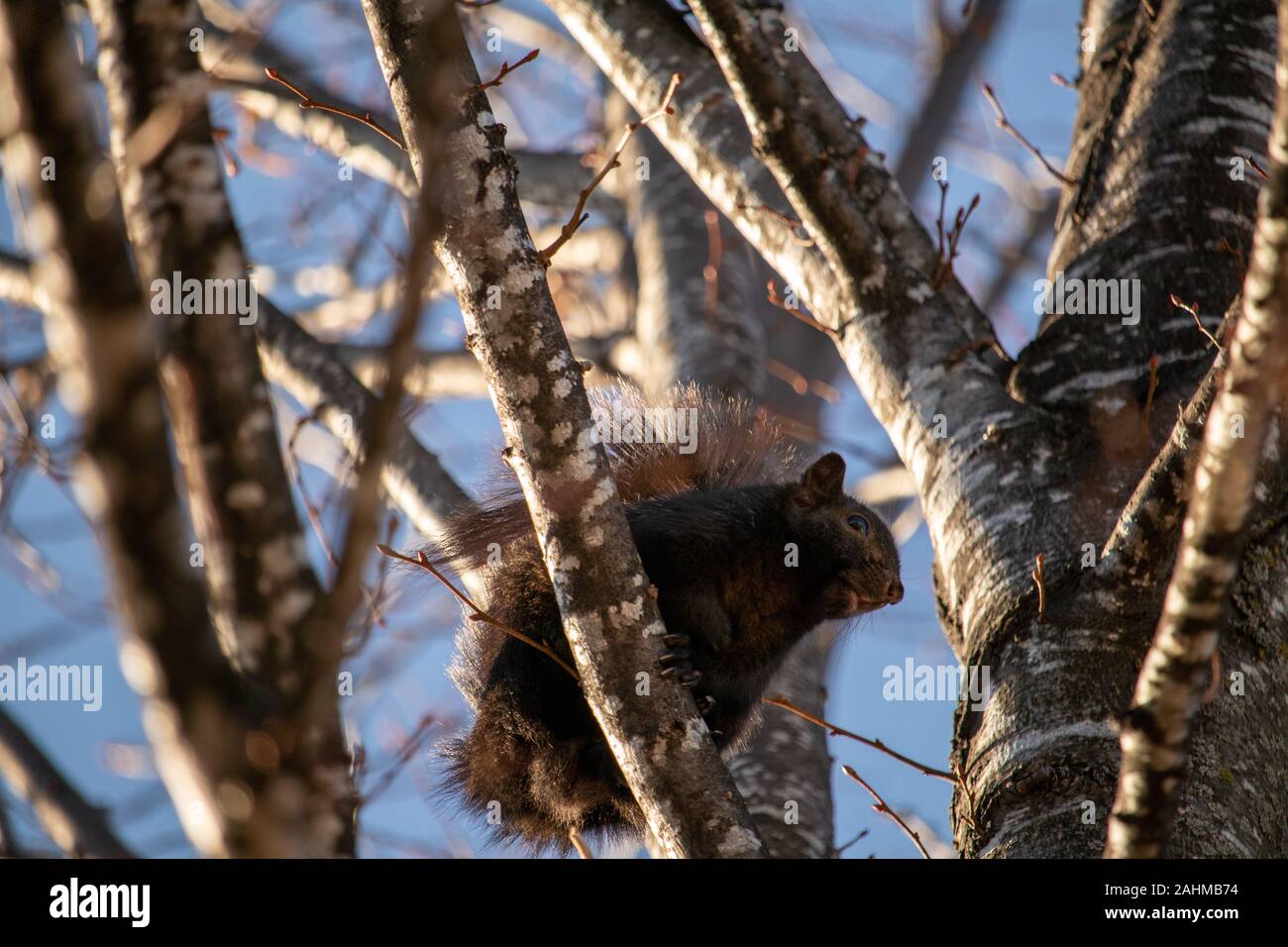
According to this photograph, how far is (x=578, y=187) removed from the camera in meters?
5.70

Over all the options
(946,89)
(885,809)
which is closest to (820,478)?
(885,809)

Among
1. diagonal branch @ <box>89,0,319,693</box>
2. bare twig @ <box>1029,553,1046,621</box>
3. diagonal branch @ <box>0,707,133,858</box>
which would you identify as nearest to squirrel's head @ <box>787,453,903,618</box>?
bare twig @ <box>1029,553,1046,621</box>

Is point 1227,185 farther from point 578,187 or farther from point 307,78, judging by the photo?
point 307,78

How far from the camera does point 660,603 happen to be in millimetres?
3045

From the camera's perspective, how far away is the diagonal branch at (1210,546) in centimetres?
137

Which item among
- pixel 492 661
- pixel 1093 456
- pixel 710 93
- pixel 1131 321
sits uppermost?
pixel 710 93

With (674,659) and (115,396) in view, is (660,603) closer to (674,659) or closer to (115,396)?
(674,659)

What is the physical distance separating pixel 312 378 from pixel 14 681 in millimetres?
1389

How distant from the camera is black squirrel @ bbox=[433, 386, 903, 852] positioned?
2988 millimetres

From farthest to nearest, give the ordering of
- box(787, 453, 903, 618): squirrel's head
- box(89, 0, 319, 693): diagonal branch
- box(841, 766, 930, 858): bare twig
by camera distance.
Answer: box(787, 453, 903, 618): squirrel's head, box(841, 766, 930, 858): bare twig, box(89, 0, 319, 693): diagonal branch

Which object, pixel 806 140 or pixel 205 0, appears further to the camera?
pixel 205 0

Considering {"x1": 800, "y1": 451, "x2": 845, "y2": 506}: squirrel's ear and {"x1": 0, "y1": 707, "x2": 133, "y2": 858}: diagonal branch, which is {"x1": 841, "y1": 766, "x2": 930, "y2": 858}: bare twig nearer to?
{"x1": 800, "y1": 451, "x2": 845, "y2": 506}: squirrel's ear
